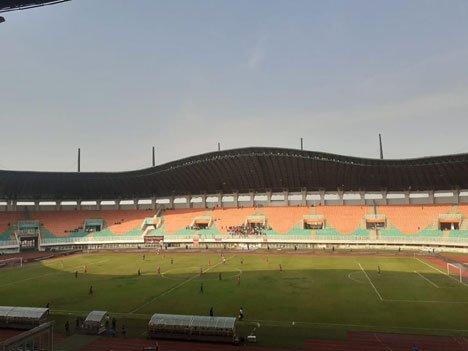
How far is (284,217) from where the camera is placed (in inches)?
3260

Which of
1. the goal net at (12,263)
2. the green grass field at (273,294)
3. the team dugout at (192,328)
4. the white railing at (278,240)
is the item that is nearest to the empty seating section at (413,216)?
the white railing at (278,240)

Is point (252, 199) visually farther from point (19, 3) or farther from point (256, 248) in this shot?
point (19, 3)

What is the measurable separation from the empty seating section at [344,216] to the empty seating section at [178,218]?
91.3 ft

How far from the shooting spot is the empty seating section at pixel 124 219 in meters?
86.2

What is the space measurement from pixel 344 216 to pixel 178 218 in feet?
123

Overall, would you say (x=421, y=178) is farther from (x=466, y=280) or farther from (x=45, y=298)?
(x=45, y=298)

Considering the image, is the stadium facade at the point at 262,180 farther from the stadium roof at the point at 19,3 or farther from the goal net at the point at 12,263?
the stadium roof at the point at 19,3

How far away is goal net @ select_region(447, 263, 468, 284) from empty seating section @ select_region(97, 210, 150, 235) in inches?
2462

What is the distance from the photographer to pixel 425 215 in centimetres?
7494

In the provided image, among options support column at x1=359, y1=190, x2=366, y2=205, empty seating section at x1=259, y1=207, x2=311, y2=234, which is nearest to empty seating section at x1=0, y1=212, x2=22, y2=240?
empty seating section at x1=259, y1=207, x2=311, y2=234

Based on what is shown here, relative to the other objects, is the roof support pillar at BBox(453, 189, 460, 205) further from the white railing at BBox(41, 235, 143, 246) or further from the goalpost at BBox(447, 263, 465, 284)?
the white railing at BBox(41, 235, 143, 246)

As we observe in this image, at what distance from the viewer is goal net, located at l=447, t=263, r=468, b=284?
3942cm

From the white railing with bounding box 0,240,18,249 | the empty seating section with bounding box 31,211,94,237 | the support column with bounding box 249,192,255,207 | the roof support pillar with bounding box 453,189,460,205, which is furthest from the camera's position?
the support column with bounding box 249,192,255,207

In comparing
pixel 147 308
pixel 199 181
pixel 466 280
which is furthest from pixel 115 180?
pixel 466 280
